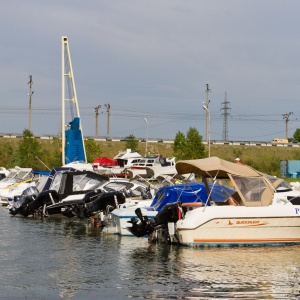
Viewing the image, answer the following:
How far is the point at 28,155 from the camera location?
3568 inches

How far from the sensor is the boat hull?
22.7 metres

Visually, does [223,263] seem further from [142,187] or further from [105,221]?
[142,187]

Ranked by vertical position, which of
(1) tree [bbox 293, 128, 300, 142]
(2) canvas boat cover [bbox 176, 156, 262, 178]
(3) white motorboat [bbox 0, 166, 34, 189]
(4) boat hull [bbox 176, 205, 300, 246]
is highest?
(1) tree [bbox 293, 128, 300, 142]

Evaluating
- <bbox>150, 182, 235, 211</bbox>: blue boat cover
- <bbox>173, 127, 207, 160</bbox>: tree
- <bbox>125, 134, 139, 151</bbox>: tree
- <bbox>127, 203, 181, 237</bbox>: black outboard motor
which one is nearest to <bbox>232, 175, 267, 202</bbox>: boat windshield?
<bbox>150, 182, 235, 211</bbox>: blue boat cover

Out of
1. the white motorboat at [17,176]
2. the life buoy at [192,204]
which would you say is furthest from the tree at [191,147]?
the life buoy at [192,204]

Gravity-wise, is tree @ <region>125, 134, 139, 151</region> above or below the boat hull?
above

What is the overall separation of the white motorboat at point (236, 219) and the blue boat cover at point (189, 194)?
0.88 metres

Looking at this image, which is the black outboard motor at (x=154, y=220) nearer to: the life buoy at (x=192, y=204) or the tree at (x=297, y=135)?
the life buoy at (x=192, y=204)

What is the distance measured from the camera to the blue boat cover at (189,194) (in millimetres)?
25484

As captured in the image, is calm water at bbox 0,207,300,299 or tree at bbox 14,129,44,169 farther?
tree at bbox 14,129,44,169

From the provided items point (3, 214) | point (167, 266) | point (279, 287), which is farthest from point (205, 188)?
point (3, 214)

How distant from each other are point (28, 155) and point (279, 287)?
75454 millimetres

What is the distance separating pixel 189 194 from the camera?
26.3 m

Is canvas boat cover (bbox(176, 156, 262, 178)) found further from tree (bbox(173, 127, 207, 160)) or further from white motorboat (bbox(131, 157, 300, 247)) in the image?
tree (bbox(173, 127, 207, 160))
